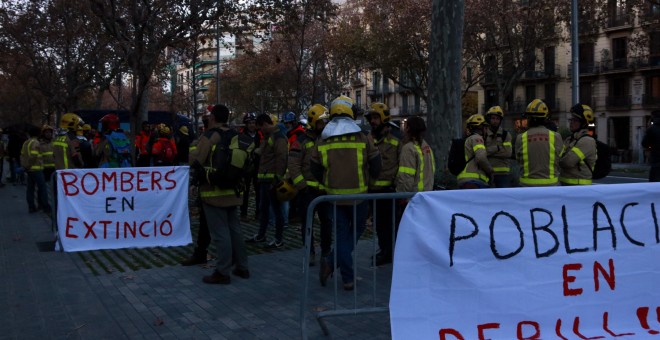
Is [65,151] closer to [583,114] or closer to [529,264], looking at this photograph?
[583,114]

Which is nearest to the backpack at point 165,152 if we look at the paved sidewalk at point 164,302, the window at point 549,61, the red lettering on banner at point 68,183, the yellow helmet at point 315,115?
the red lettering on banner at point 68,183

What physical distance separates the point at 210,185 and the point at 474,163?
3109 millimetres

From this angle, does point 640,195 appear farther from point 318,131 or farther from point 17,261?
point 17,261

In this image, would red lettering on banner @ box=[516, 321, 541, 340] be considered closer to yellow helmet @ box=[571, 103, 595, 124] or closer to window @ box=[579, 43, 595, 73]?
yellow helmet @ box=[571, 103, 595, 124]

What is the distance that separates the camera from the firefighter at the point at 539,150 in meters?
7.22

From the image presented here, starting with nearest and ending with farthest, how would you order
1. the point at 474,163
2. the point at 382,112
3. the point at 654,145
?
the point at 382,112 < the point at 474,163 < the point at 654,145

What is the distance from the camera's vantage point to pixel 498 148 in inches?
355

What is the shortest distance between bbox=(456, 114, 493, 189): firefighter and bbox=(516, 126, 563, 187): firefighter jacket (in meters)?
0.63

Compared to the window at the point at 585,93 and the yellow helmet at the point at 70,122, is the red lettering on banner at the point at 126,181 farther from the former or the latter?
the window at the point at 585,93

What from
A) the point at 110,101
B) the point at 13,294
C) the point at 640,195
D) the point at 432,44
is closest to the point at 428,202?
the point at 640,195

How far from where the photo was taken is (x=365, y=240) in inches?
388

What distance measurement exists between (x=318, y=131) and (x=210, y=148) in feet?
4.55

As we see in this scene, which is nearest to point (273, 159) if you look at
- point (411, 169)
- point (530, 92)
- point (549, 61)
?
point (411, 169)

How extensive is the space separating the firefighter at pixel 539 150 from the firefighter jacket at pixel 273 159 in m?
3.40
